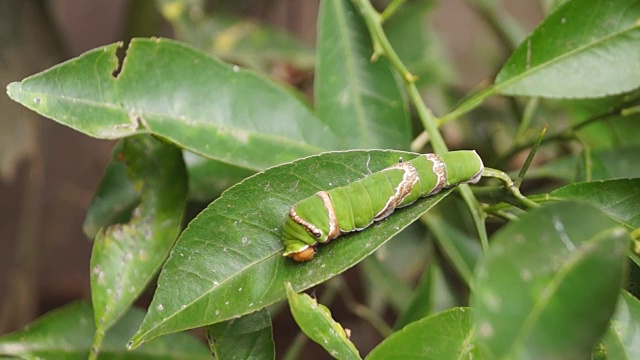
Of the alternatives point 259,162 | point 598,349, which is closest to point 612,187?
point 598,349

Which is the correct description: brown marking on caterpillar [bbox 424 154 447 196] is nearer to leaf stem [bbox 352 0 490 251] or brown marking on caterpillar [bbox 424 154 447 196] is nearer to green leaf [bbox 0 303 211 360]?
leaf stem [bbox 352 0 490 251]

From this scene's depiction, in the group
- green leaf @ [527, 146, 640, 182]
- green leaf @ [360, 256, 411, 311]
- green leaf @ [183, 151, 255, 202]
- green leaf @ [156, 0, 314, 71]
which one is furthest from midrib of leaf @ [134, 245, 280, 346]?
green leaf @ [156, 0, 314, 71]

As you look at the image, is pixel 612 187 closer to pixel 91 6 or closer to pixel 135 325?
pixel 135 325

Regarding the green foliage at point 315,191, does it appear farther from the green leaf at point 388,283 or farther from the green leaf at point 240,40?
the green leaf at point 240,40

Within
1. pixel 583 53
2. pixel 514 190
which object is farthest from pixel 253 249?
pixel 583 53

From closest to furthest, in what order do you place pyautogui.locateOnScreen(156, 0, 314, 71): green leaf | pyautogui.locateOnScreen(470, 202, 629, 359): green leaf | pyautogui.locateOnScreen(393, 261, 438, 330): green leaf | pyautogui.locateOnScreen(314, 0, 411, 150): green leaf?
pyautogui.locateOnScreen(470, 202, 629, 359): green leaf, pyautogui.locateOnScreen(314, 0, 411, 150): green leaf, pyautogui.locateOnScreen(393, 261, 438, 330): green leaf, pyautogui.locateOnScreen(156, 0, 314, 71): green leaf

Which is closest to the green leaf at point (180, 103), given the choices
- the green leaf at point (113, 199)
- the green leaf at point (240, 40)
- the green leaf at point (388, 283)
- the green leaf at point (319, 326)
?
the green leaf at point (113, 199)

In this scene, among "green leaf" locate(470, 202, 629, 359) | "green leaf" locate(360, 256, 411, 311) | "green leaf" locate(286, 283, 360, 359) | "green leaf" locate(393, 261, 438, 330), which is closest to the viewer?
"green leaf" locate(470, 202, 629, 359)
